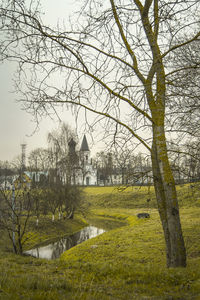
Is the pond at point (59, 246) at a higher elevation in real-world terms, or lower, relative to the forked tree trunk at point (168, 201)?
lower

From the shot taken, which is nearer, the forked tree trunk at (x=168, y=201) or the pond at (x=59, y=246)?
the forked tree trunk at (x=168, y=201)

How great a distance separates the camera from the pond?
16.2 meters

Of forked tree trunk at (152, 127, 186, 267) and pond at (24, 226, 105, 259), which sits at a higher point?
forked tree trunk at (152, 127, 186, 267)

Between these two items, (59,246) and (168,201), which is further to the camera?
(59,246)

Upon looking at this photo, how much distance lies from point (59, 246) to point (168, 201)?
15816 mm

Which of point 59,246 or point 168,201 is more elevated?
point 168,201

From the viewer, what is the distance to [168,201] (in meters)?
4.96

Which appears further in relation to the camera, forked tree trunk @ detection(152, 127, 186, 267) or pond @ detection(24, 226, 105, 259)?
pond @ detection(24, 226, 105, 259)

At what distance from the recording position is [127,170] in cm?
609

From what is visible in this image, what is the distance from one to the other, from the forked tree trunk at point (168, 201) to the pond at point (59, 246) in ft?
41.0

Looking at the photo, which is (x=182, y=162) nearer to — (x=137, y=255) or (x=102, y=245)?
(x=137, y=255)

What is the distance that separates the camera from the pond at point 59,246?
53.1ft

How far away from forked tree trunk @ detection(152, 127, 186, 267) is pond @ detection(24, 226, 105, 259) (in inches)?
492

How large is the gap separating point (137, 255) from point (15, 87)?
981 cm
